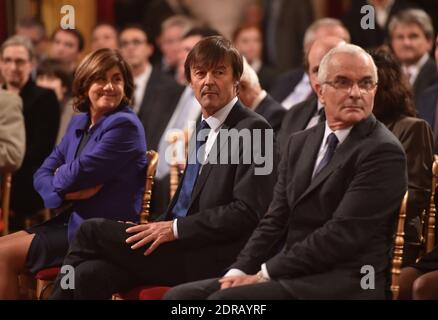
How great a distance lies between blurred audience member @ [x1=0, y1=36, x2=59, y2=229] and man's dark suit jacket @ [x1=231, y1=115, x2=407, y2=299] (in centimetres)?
235

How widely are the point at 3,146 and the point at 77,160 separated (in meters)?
0.93

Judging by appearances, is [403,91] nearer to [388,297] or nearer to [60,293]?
[388,297]

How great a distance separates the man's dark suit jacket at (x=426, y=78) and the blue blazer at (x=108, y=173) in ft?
7.16

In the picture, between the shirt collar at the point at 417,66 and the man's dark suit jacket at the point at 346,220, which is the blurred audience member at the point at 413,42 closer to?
the shirt collar at the point at 417,66

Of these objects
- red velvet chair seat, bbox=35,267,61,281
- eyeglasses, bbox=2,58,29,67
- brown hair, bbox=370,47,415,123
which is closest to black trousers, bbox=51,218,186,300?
red velvet chair seat, bbox=35,267,61,281

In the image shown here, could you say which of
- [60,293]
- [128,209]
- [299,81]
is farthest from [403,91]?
[299,81]

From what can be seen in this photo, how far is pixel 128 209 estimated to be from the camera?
3.88 meters

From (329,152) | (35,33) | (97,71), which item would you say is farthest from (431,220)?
(35,33)

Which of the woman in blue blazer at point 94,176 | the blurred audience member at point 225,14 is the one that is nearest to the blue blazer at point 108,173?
the woman in blue blazer at point 94,176

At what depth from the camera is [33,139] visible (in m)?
5.22

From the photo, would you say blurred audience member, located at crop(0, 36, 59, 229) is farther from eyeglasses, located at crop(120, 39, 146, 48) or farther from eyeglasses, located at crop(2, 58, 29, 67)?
eyeglasses, located at crop(120, 39, 146, 48)

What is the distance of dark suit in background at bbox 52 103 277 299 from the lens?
3408mm

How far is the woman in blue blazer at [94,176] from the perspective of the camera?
381 cm

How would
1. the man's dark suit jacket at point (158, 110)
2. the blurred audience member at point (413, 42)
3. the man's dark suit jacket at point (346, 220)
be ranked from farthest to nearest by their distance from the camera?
the man's dark suit jacket at point (158, 110) < the blurred audience member at point (413, 42) < the man's dark suit jacket at point (346, 220)
